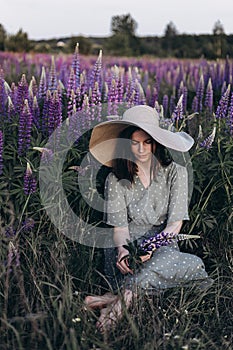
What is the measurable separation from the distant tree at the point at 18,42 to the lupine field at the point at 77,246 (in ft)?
43.1

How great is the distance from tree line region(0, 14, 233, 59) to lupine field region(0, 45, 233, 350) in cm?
795

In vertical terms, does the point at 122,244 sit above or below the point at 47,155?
below

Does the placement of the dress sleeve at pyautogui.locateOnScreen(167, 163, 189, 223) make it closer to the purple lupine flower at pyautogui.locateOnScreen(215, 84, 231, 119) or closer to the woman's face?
the woman's face

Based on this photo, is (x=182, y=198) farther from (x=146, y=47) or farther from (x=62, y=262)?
(x=146, y=47)

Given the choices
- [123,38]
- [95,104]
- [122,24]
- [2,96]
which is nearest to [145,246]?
[95,104]

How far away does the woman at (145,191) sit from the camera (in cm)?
372

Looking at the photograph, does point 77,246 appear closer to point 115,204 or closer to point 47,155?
point 115,204

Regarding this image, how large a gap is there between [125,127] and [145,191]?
0.47 metres

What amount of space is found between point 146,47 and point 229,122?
2270 cm

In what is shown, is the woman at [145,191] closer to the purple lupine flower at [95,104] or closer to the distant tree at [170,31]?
the purple lupine flower at [95,104]

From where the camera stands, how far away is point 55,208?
3.82 metres

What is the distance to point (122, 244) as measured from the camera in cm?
381

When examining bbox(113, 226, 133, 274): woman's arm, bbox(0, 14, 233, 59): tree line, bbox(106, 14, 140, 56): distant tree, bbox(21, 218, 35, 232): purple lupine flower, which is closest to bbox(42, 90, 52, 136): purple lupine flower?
bbox(21, 218, 35, 232): purple lupine flower

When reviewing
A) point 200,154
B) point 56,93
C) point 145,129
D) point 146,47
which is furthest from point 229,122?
point 146,47
